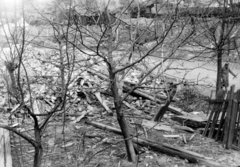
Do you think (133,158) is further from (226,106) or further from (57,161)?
→ (226,106)

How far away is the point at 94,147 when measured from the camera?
6.21 meters

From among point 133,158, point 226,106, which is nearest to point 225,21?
point 226,106

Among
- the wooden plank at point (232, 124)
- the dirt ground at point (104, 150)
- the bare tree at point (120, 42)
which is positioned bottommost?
the dirt ground at point (104, 150)

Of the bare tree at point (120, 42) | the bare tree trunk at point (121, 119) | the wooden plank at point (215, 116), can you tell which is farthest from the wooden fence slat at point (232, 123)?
the bare tree trunk at point (121, 119)

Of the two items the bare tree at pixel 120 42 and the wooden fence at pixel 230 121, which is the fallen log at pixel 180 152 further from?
the wooden fence at pixel 230 121

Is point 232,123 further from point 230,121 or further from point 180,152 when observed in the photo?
point 180,152

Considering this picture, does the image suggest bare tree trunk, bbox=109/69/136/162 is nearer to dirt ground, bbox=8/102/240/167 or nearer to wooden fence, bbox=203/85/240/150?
dirt ground, bbox=8/102/240/167

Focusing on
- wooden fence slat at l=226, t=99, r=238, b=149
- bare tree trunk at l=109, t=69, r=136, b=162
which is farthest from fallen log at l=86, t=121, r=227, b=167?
wooden fence slat at l=226, t=99, r=238, b=149

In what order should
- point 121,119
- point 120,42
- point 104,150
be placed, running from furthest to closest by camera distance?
point 121,119 < point 104,150 < point 120,42

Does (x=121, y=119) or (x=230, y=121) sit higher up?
(x=121, y=119)

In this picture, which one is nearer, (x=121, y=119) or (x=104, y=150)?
(x=104, y=150)

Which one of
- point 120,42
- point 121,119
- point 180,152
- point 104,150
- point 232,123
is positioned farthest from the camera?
point 232,123

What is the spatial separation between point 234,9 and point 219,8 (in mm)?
506

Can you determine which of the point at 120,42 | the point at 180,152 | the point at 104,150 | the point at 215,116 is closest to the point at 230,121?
the point at 215,116
